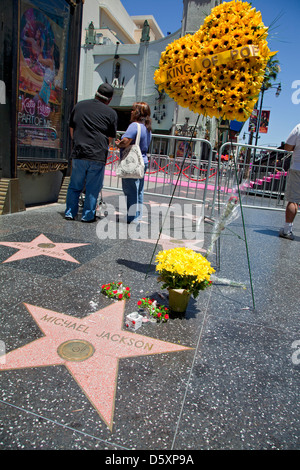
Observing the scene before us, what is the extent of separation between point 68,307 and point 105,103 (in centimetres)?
348

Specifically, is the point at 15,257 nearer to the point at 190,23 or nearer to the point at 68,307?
the point at 68,307

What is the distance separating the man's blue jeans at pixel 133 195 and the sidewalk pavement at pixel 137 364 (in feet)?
6.46

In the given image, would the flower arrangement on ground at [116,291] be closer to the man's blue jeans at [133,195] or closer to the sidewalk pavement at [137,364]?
the sidewalk pavement at [137,364]

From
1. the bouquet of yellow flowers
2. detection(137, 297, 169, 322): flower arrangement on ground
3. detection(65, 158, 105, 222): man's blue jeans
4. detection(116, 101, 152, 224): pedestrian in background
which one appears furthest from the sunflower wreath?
detection(65, 158, 105, 222): man's blue jeans

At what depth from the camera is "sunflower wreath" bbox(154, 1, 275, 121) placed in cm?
242

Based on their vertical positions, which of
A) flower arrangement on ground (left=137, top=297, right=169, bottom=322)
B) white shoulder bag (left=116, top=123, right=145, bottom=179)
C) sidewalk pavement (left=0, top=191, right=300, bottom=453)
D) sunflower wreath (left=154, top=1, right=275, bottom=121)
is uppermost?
sunflower wreath (left=154, top=1, right=275, bottom=121)

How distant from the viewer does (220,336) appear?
2273mm

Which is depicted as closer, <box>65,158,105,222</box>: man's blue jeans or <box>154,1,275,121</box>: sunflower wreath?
<box>154,1,275,121</box>: sunflower wreath

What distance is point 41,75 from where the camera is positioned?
5.63m

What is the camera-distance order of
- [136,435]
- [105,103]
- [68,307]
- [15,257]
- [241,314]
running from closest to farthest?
[136,435], [68,307], [241,314], [15,257], [105,103]

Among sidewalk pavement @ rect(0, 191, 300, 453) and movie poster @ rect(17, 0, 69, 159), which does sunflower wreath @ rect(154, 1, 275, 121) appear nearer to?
sidewalk pavement @ rect(0, 191, 300, 453)

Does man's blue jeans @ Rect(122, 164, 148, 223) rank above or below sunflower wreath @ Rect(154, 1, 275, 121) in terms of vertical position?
below

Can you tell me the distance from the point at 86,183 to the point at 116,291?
107 inches
